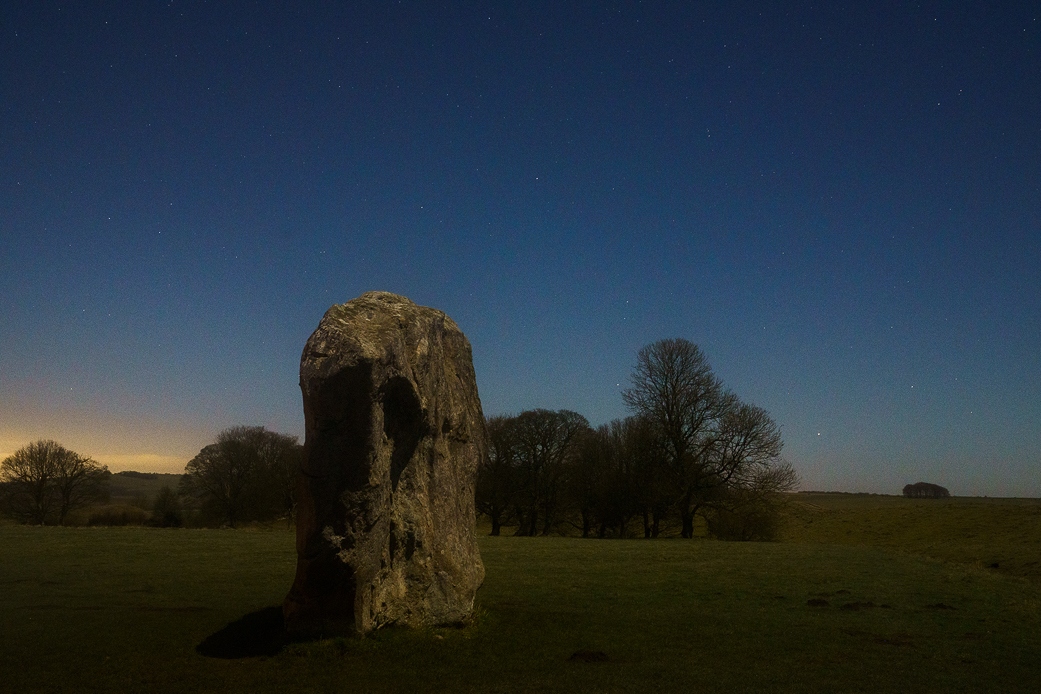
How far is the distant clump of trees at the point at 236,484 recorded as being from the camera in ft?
155

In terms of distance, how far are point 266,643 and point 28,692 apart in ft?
8.91

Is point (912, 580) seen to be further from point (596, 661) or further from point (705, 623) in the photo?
point (596, 661)

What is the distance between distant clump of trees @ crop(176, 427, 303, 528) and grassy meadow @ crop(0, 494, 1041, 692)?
26.2m

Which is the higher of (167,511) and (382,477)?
(382,477)

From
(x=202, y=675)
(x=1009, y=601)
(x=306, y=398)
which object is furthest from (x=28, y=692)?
(x=1009, y=601)

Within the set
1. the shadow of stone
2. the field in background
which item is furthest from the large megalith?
the field in background

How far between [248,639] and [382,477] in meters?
3.02

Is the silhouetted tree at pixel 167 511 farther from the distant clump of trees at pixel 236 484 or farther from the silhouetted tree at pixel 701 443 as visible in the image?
the silhouetted tree at pixel 701 443

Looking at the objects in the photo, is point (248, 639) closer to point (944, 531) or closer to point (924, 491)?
point (944, 531)

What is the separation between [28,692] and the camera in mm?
7121

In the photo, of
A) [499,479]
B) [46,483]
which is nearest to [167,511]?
[46,483]

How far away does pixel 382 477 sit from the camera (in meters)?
9.31

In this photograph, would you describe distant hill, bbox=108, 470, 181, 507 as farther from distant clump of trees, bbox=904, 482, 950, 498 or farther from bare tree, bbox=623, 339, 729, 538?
distant clump of trees, bbox=904, 482, 950, 498

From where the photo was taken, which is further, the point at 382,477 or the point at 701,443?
the point at 701,443
